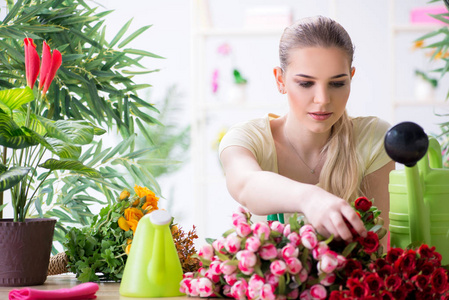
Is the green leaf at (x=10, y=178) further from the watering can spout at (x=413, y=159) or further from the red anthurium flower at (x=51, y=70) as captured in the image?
the watering can spout at (x=413, y=159)

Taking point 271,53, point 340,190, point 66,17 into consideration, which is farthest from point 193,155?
point 340,190

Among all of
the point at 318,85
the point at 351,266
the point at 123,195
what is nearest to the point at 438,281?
the point at 351,266

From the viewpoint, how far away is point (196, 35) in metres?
3.70

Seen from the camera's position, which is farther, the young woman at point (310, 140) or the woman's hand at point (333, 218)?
the young woman at point (310, 140)

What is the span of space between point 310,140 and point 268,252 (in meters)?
0.83

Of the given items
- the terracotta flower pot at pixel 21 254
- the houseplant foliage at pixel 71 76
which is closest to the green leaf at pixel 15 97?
the terracotta flower pot at pixel 21 254

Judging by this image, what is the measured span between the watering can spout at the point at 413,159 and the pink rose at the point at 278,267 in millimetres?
217

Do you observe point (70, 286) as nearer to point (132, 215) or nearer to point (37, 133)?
point (132, 215)

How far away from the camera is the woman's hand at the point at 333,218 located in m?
0.81

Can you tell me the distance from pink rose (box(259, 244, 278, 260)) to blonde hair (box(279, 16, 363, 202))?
0.68 m

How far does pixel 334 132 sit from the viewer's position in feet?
5.20

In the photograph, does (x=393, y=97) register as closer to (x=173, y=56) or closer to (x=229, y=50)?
(x=229, y=50)

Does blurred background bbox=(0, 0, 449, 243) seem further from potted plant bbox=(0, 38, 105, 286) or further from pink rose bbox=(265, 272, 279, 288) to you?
pink rose bbox=(265, 272, 279, 288)

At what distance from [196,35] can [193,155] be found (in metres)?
0.78
